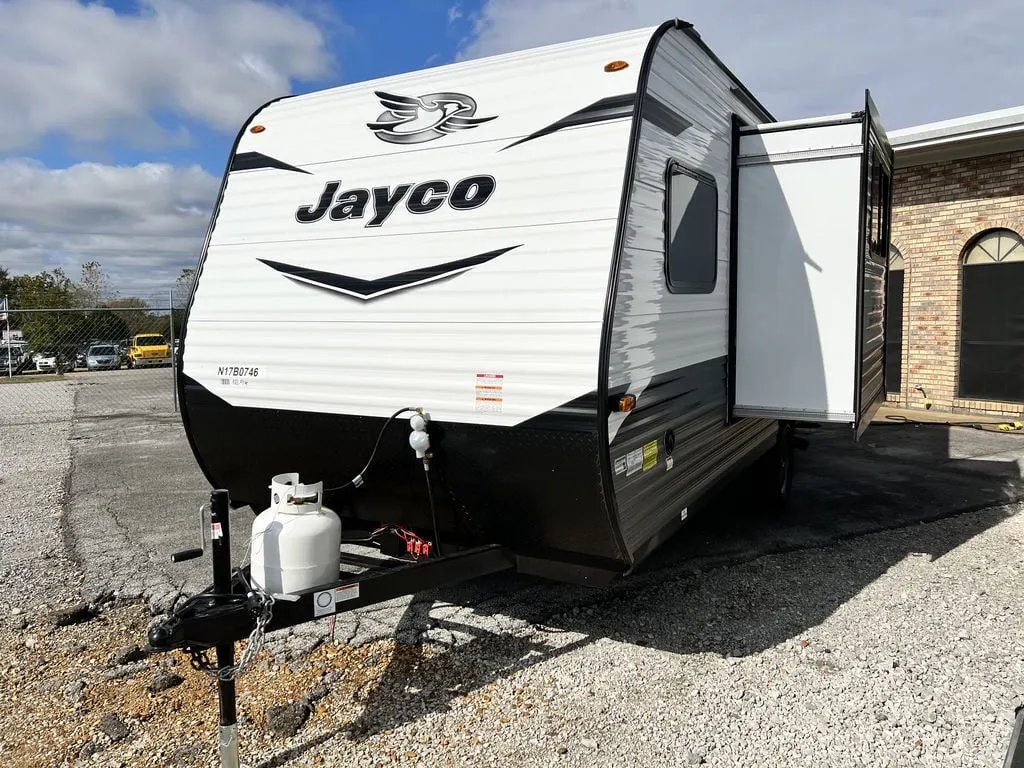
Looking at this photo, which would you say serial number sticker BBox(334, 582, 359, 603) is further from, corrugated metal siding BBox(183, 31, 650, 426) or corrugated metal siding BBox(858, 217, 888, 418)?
corrugated metal siding BBox(858, 217, 888, 418)

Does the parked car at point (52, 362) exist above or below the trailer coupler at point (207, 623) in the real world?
above

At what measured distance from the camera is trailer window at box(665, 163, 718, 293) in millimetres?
3998

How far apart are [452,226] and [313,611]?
193 centimetres

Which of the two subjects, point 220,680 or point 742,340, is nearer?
point 220,680

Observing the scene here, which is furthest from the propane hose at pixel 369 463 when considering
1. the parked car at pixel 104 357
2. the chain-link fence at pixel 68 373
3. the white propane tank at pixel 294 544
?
the parked car at pixel 104 357

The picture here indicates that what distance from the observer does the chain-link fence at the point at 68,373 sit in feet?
49.6

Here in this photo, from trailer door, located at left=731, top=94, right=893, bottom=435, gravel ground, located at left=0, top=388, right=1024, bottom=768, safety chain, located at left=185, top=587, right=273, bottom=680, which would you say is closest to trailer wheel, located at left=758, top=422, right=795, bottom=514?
gravel ground, located at left=0, top=388, right=1024, bottom=768

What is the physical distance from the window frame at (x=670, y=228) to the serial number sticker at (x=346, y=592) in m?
2.10

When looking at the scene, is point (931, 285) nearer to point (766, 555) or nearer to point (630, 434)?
point (766, 555)

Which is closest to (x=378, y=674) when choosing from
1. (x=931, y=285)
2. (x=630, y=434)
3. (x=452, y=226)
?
(x=630, y=434)

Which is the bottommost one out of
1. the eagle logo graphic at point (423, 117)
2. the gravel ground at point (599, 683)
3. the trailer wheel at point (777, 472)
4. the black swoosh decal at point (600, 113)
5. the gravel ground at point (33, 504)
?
the gravel ground at point (599, 683)

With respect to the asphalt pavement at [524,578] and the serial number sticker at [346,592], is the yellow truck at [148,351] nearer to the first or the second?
the asphalt pavement at [524,578]

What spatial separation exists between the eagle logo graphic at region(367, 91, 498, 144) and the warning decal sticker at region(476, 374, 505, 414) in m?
1.34

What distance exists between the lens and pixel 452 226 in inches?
153
